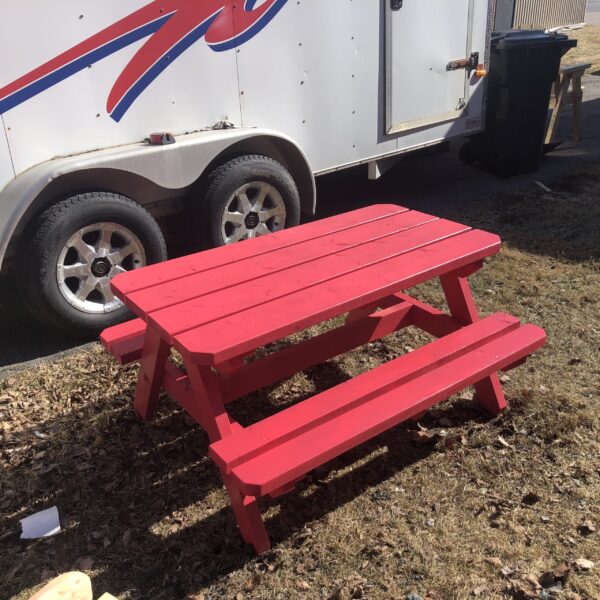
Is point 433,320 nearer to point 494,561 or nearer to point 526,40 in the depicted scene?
point 494,561

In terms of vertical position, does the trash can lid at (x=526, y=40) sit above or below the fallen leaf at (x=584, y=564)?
above

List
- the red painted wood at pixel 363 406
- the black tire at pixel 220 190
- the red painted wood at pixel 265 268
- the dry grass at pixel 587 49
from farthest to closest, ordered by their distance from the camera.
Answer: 1. the dry grass at pixel 587 49
2. the black tire at pixel 220 190
3. the red painted wood at pixel 265 268
4. the red painted wood at pixel 363 406

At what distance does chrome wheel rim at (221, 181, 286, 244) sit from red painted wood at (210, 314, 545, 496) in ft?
6.38

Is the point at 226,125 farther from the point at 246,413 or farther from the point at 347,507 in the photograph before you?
the point at 347,507

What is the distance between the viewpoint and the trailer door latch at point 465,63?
18.0 feet

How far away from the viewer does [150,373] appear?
294cm

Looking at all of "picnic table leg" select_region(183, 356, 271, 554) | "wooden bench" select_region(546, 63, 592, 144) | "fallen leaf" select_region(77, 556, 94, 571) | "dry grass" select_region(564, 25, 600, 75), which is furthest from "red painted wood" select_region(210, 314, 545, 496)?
"dry grass" select_region(564, 25, 600, 75)

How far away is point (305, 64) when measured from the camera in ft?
15.1

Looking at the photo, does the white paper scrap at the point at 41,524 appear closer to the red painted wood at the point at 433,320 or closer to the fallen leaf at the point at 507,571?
the fallen leaf at the point at 507,571

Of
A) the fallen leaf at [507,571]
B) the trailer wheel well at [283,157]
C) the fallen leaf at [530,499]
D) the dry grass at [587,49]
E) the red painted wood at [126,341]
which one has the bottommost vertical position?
the dry grass at [587,49]

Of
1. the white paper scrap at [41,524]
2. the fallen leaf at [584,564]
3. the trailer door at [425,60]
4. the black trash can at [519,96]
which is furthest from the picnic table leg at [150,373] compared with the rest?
the black trash can at [519,96]

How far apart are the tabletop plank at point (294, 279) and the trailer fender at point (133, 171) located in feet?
4.88

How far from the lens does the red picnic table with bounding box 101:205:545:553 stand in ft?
7.43

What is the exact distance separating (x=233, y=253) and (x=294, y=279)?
0.44 meters
